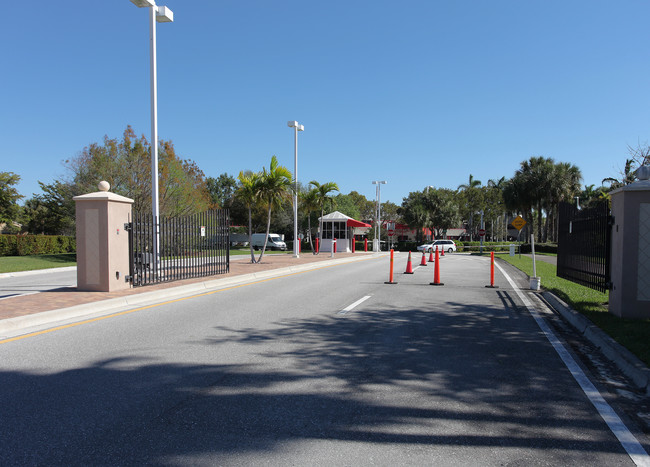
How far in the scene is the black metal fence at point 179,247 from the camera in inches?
459

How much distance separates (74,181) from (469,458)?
30555mm

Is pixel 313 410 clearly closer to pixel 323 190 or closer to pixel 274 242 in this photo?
pixel 323 190

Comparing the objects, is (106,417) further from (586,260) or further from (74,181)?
(74,181)

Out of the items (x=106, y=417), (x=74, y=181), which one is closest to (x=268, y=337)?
(x=106, y=417)

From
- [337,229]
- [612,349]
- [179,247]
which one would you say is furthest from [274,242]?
[612,349]

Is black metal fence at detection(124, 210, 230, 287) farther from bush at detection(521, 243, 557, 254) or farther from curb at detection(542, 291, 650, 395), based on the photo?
bush at detection(521, 243, 557, 254)

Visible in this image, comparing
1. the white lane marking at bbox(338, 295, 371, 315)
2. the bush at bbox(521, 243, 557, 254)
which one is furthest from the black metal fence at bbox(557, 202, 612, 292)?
the bush at bbox(521, 243, 557, 254)

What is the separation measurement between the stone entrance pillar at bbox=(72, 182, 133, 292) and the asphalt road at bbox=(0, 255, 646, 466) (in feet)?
9.36

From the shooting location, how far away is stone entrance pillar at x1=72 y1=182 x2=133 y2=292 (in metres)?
10.3

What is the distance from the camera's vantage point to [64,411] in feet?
13.2

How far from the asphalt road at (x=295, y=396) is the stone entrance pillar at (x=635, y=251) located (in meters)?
1.59

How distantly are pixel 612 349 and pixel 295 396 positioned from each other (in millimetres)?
4306

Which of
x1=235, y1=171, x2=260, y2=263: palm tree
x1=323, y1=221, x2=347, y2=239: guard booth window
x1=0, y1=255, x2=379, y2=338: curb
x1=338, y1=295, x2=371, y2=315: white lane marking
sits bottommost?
x1=338, y1=295, x2=371, y2=315: white lane marking

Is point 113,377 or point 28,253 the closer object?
point 113,377
